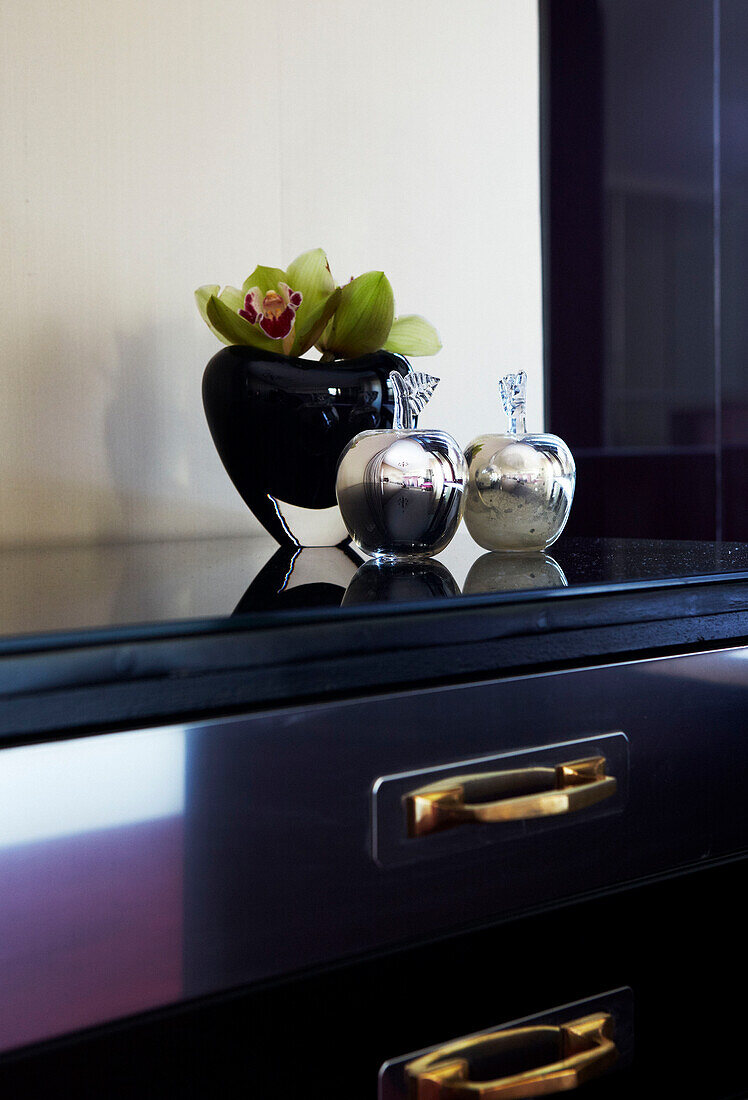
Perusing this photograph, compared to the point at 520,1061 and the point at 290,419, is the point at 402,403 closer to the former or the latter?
the point at 290,419

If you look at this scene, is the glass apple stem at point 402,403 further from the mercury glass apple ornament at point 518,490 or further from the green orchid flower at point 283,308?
the green orchid flower at point 283,308

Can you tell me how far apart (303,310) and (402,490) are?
0.93 ft

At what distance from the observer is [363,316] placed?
983mm

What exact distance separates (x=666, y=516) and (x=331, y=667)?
151cm

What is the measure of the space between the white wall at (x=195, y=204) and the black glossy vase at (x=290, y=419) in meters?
0.20

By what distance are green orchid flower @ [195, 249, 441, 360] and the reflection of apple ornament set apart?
20cm

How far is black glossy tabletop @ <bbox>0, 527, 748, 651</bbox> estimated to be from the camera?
0.51m

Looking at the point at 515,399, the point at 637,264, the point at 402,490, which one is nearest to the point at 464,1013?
the point at 402,490

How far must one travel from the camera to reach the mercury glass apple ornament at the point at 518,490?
84cm

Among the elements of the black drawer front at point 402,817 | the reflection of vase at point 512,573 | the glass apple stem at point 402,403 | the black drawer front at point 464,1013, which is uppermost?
the glass apple stem at point 402,403

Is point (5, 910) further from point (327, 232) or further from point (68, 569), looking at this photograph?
point (327, 232)

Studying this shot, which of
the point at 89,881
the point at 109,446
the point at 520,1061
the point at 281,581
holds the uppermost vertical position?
the point at 109,446

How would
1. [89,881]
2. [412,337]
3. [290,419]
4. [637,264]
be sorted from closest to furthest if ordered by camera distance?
[89,881]
[290,419]
[412,337]
[637,264]

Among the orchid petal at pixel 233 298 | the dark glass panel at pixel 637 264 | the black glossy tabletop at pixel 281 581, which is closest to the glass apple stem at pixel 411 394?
the black glossy tabletop at pixel 281 581
